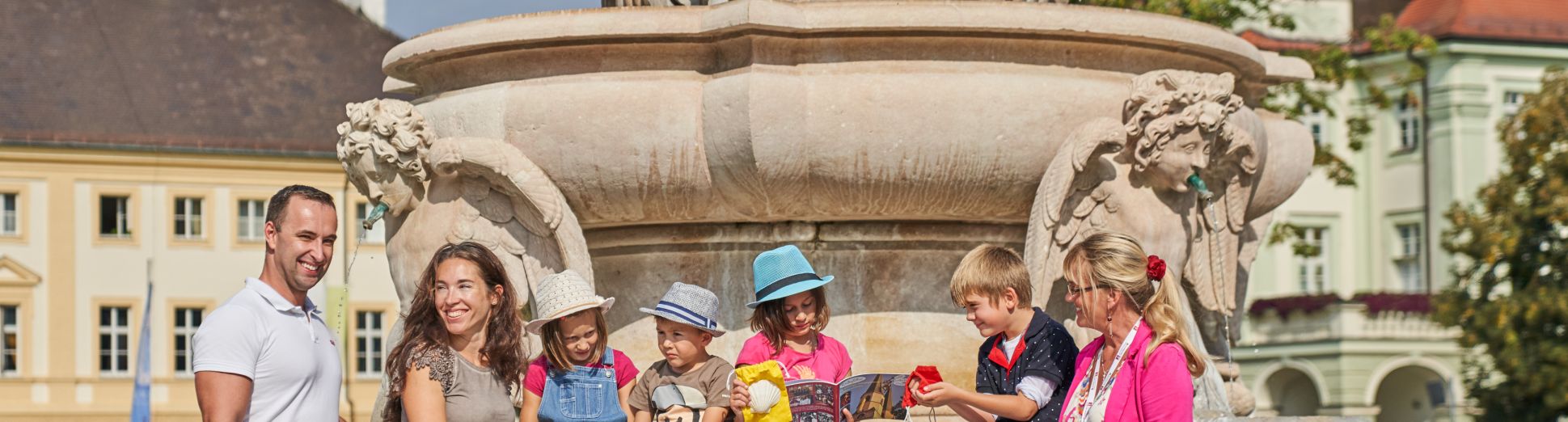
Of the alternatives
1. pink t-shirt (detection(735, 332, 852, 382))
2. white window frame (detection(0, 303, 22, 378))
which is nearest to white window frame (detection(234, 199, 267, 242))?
white window frame (detection(0, 303, 22, 378))

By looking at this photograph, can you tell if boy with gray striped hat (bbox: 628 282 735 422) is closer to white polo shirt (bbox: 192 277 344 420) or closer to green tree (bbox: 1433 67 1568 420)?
white polo shirt (bbox: 192 277 344 420)

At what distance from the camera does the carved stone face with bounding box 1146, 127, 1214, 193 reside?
7.80 meters

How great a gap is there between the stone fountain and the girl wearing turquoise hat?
1215 mm

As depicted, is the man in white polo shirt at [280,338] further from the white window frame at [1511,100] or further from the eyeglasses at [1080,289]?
the white window frame at [1511,100]

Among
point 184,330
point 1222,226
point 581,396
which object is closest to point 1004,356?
point 581,396

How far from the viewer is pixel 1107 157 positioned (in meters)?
7.86

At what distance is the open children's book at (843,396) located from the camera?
575cm

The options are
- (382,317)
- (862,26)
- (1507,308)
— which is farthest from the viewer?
(382,317)

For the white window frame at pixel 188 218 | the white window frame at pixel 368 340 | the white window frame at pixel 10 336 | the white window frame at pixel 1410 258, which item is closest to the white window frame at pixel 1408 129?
the white window frame at pixel 1410 258

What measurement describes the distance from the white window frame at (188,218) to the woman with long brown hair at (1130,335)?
43720 mm

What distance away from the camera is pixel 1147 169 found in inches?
309

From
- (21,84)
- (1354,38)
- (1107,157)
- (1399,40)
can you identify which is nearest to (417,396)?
(1107,157)

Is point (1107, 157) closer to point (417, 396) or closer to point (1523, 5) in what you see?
point (417, 396)

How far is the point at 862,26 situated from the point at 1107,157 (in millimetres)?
999
